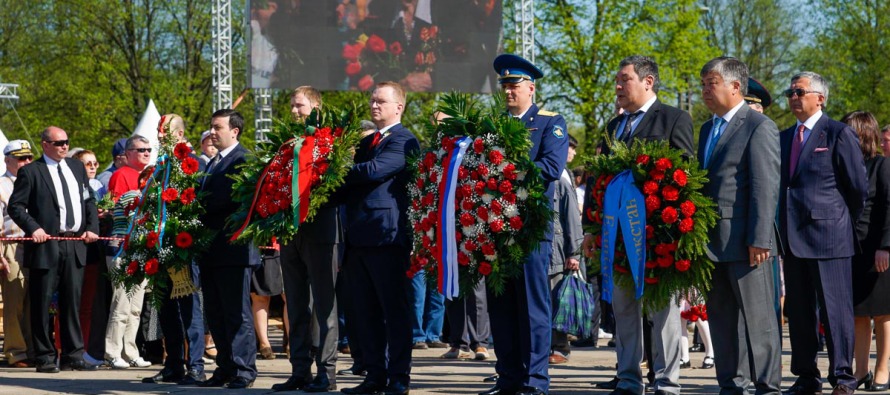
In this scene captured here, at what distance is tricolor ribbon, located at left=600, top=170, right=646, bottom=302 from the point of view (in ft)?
21.9

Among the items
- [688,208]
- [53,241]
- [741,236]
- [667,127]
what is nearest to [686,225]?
[688,208]

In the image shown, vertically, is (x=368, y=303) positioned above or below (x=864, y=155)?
below

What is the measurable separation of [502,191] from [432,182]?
0.48 m

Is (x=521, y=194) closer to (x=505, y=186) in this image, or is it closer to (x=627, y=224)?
A: (x=505, y=186)

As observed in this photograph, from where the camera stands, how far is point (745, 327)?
670 cm

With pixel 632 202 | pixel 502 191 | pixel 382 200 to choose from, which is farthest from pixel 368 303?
pixel 632 202

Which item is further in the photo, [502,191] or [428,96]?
[428,96]

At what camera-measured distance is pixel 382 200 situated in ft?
24.9

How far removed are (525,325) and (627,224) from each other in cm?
102

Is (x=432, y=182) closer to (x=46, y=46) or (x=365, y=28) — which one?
(x=365, y=28)

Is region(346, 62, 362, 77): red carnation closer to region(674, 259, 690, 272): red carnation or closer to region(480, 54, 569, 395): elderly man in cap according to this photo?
region(480, 54, 569, 395): elderly man in cap

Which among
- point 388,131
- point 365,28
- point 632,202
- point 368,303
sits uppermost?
point 365,28

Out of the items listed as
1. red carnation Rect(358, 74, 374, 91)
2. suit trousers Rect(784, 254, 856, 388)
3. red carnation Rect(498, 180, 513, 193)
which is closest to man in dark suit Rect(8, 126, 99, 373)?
red carnation Rect(498, 180, 513, 193)

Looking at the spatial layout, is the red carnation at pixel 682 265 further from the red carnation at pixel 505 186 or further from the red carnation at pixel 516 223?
Result: the red carnation at pixel 505 186
